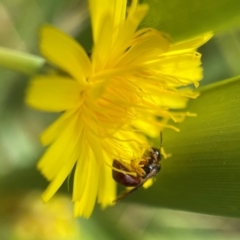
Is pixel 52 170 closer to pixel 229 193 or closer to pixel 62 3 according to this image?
pixel 229 193

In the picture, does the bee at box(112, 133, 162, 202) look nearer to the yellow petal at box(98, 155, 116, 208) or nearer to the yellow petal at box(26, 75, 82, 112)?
the yellow petal at box(98, 155, 116, 208)

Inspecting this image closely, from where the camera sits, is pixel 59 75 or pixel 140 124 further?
pixel 140 124

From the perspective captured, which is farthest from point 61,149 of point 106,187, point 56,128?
point 106,187

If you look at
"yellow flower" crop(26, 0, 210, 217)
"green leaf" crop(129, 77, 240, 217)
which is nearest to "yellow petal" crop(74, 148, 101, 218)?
"yellow flower" crop(26, 0, 210, 217)

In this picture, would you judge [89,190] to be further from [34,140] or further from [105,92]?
[34,140]

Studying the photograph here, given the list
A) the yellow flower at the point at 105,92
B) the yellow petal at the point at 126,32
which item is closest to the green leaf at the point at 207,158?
the yellow flower at the point at 105,92

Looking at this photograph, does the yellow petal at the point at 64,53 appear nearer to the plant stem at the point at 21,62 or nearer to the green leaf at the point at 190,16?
the plant stem at the point at 21,62

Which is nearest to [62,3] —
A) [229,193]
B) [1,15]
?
[1,15]
